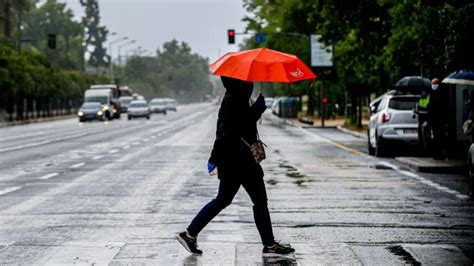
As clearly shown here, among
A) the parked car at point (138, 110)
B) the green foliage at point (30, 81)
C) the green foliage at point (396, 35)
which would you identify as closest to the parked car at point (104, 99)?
the parked car at point (138, 110)

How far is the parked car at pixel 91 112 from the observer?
250 ft

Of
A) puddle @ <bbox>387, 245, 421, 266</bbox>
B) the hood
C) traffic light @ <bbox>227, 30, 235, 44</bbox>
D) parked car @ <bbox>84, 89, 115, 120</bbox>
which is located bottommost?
parked car @ <bbox>84, 89, 115, 120</bbox>

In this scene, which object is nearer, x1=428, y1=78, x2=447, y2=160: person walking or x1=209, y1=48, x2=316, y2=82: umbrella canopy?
x1=209, y1=48, x2=316, y2=82: umbrella canopy

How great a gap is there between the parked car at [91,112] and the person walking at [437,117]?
54.1 metres

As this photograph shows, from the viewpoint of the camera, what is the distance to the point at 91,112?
7631cm

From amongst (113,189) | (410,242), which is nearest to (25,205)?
(113,189)

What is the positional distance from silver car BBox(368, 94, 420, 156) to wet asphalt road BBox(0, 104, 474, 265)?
3.31 m

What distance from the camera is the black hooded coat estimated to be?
9.62m

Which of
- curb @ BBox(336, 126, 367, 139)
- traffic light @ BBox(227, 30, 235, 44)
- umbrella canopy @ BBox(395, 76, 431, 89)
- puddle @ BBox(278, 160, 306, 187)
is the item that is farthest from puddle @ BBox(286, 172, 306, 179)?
traffic light @ BBox(227, 30, 235, 44)

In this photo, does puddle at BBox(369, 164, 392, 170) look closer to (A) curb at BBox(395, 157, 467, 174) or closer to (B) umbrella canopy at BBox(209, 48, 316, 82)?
(A) curb at BBox(395, 157, 467, 174)

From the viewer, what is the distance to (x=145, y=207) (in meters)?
14.2

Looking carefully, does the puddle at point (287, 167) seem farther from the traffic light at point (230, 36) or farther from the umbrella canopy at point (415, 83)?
the traffic light at point (230, 36)

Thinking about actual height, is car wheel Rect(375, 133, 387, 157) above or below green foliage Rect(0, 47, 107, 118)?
below

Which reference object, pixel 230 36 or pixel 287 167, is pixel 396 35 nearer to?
pixel 287 167
